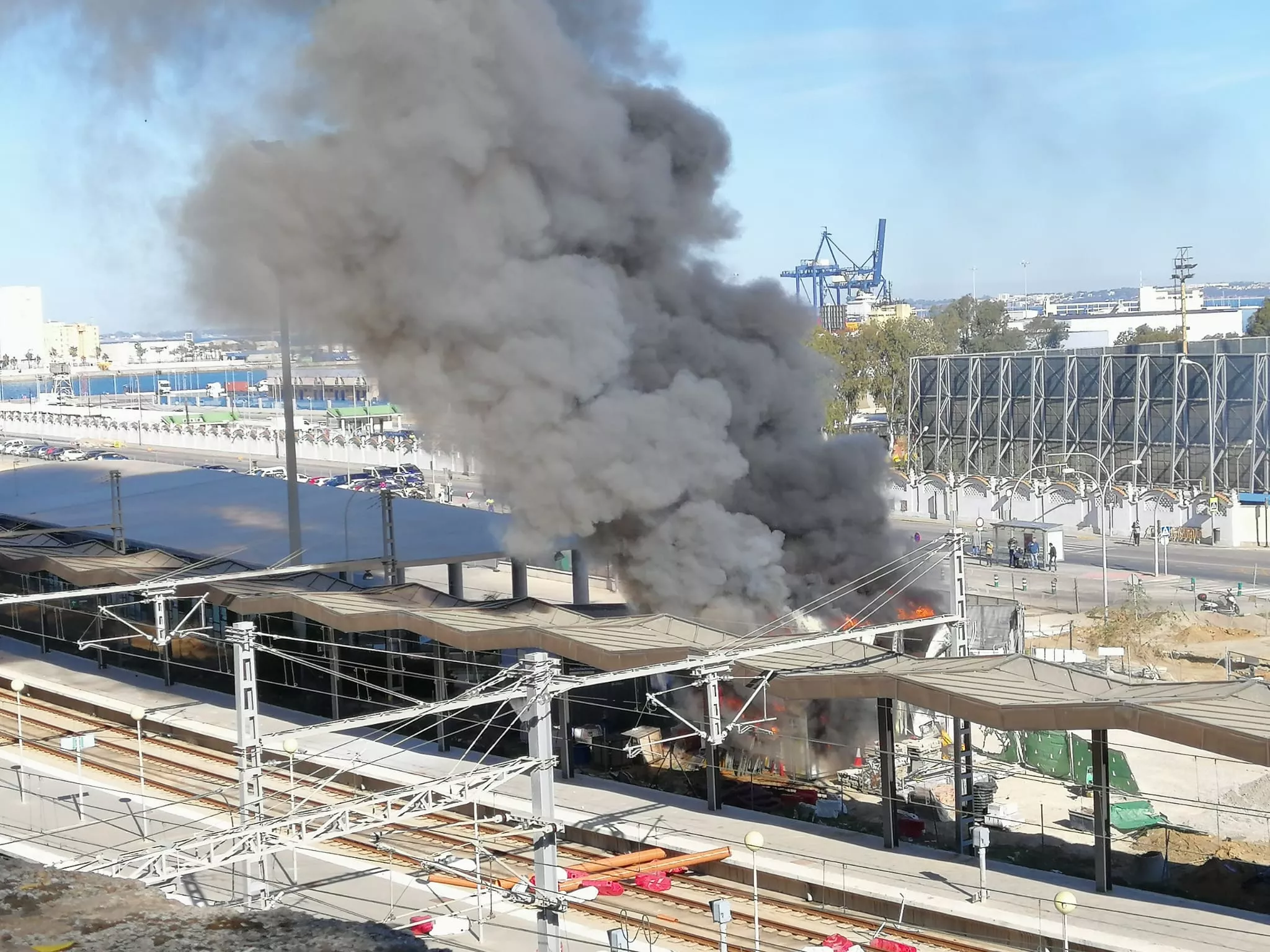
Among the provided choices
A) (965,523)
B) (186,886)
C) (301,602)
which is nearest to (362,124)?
(301,602)

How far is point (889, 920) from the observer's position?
53.2 ft

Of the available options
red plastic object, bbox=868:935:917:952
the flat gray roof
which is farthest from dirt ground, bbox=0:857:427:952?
the flat gray roof

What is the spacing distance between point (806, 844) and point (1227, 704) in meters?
5.49

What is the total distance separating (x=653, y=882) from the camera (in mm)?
17672

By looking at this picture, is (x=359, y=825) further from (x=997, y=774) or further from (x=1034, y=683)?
(x=997, y=774)

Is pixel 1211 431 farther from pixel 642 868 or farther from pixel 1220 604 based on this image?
pixel 642 868

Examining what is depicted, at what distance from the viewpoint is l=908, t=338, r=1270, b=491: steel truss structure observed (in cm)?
5181

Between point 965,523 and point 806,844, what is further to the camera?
point 965,523

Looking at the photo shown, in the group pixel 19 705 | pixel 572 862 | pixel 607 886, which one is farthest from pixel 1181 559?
pixel 19 705

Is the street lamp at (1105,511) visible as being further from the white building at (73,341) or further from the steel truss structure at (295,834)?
the white building at (73,341)

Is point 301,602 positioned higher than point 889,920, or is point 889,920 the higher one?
point 301,602

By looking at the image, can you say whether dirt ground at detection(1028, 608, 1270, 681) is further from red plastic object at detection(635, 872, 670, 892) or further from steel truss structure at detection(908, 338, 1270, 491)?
steel truss structure at detection(908, 338, 1270, 491)

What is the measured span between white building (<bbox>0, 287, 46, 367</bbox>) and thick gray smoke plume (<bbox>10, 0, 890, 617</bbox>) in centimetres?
14981

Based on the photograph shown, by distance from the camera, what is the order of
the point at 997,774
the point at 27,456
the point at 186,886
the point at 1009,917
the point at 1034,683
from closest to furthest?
the point at 1009,917
the point at 186,886
the point at 1034,683
the point at 997,774
the point at 27,456
